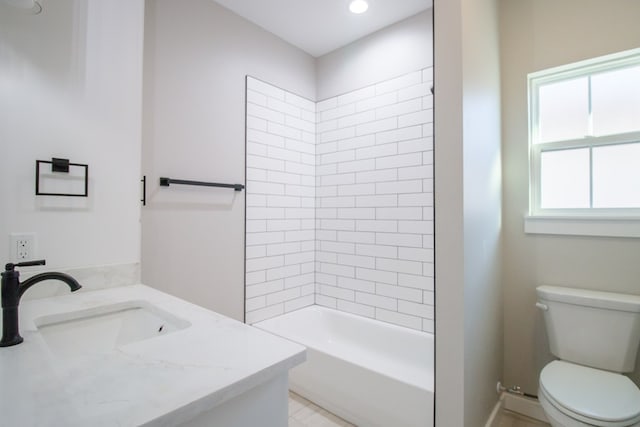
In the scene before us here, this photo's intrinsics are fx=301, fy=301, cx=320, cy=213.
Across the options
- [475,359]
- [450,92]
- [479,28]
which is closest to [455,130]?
[450,92]

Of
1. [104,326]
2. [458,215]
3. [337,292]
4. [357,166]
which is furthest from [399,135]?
[104,326]

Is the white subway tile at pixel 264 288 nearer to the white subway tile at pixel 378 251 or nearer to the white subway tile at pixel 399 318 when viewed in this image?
the white subway tile at pixel 378 251

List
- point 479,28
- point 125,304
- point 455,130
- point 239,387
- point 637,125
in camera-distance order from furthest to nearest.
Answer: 1. point 637,125
2. point 479,28
3. point 455,130
4. point 125,304
5. point 239,387

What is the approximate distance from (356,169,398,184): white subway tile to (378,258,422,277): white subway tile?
2.20 ft

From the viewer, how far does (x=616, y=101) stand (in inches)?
70.2

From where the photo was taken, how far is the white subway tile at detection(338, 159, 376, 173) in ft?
8.50

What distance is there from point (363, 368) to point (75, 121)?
196 cm

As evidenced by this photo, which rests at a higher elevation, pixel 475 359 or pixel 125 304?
pixel 125 304

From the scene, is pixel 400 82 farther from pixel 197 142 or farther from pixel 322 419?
pixel 322 419

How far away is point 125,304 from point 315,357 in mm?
1279

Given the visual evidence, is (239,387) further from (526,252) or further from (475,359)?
(526,252)

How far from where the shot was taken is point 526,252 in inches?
76.9

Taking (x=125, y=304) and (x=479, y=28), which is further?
(x=479, y=28)

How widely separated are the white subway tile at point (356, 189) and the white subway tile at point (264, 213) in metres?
0.58
